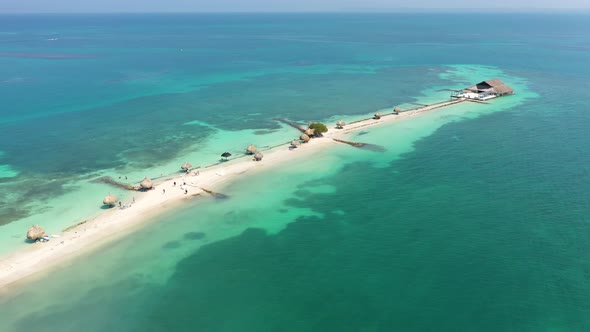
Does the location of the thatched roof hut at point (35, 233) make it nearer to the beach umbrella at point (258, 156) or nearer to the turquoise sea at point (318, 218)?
the turquoise sea at point (318, 218)

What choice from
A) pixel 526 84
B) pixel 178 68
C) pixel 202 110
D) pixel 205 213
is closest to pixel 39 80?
pixel 178 68

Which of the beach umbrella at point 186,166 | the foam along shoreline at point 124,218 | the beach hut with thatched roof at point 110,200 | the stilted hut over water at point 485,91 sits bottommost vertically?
the foam along shoreline at point 124,218

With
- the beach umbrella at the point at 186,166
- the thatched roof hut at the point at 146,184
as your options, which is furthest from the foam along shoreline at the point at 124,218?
the beach umbrella at the point at 186,166

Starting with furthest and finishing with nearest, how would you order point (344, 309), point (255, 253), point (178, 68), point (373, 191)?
point (178, 68) → point (373, 191) → point (255, 253) → point (344, 309)

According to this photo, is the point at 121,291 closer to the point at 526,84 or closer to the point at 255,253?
the point at 255,253

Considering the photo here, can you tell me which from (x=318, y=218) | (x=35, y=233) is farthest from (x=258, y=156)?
(x=35, y=233)
